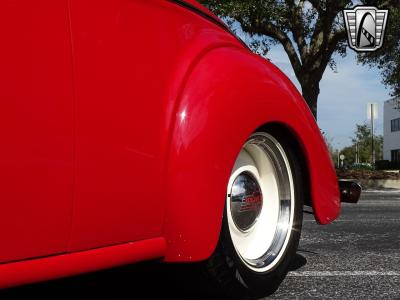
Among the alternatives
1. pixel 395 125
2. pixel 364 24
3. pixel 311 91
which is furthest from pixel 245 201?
pixel 395 125

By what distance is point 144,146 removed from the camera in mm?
1867

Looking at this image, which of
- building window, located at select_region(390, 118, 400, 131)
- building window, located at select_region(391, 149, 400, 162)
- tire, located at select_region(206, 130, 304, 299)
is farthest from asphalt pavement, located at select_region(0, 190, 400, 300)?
building window, located at select_region(390, 118, 400, 131)

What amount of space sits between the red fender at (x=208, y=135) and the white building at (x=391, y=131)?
67.3m

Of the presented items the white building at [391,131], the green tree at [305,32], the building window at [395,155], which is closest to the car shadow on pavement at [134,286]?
the green tree at [305,32]

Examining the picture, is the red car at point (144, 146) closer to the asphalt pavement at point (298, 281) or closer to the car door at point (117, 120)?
the car door at point (117, 120)

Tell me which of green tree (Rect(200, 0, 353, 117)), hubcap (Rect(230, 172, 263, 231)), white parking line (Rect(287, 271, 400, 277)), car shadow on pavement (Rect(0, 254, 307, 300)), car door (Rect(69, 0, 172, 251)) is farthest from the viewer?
green tree (Rect(200, 0, 353, 117))

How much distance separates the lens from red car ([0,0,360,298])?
5.01 ft

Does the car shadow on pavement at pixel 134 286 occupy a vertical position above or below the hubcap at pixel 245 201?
below

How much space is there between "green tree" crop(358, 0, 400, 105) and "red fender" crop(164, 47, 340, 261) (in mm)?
14194

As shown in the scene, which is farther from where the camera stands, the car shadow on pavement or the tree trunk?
the tree trunk

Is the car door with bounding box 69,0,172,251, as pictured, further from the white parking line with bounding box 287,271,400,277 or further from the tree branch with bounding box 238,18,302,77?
the tree branch with bounding box 238,18,302,77

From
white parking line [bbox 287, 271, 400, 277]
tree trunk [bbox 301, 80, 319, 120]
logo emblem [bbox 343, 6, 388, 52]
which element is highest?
logo emblem [bbox 343, 6, 388, 52]

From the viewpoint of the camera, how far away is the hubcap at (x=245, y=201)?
2.36 m

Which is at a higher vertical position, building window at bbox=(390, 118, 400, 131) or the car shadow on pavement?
building window at bbox=(390, 118, 400, 131)
